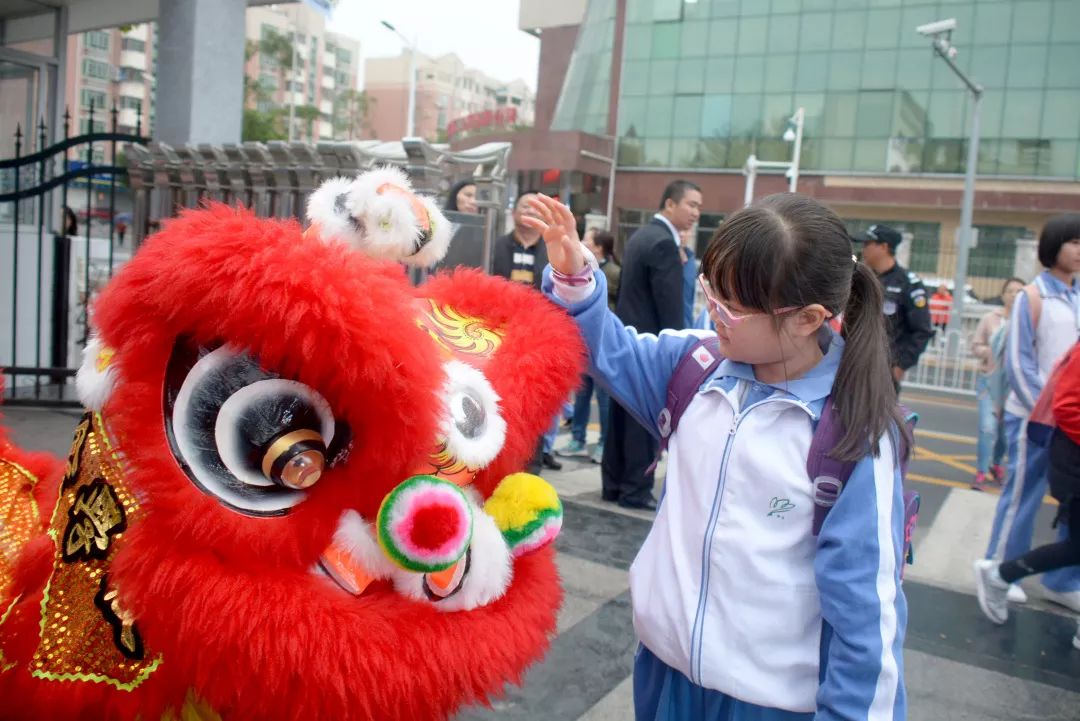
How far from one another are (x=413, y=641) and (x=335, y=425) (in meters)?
0.37

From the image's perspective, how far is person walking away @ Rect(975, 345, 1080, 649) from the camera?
3574 millimetres

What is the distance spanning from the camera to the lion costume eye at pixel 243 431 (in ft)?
4.47

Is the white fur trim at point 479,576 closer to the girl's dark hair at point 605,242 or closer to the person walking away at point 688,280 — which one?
the person walking away at point 688,280

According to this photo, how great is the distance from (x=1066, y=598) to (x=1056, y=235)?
5.81 ft

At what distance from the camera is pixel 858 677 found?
4.82 ft

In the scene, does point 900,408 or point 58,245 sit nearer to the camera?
point 900,408

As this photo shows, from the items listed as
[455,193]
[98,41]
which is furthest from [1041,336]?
[98,41]

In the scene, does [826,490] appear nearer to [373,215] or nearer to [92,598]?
[373,215]

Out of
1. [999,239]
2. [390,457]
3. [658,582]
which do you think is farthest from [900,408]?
[999,239]

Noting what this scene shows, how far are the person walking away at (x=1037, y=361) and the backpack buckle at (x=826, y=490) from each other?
3.19 metres

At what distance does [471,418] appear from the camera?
5.09ft

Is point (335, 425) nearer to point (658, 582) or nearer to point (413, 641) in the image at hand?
point (413, 641)

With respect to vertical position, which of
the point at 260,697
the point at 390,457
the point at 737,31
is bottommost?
the point at 260,697

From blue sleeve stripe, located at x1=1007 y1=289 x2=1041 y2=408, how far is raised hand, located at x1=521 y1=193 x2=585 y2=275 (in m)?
3.40
